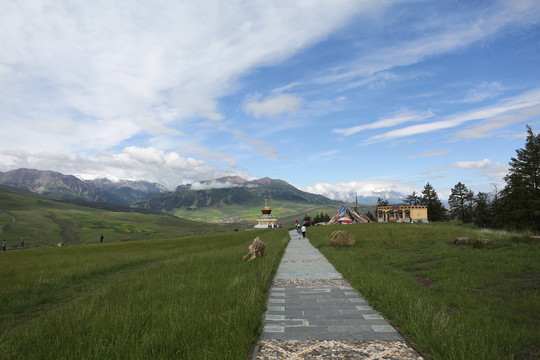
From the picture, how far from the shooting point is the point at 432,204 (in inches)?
3588

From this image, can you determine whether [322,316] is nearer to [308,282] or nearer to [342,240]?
[308,282]

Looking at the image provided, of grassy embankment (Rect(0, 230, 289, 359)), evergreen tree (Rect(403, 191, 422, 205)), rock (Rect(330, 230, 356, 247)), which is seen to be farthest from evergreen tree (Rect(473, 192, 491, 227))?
grassy embankment (Rect(0, 230, 289, 359))

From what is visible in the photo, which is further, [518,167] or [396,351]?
[518,167]

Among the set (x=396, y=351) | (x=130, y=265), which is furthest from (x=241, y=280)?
(x=130, y=265)

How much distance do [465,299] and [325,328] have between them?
4.94 metres

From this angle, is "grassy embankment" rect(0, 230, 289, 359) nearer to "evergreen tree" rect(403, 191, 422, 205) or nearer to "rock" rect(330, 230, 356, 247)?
"rock" rect(330, 230, 356, 247)

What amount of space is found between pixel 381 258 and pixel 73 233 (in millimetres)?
136746

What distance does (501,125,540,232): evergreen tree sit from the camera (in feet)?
164

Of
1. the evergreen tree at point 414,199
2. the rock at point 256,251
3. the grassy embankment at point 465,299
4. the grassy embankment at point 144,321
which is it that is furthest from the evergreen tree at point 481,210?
the grassy embankment at point 144,321

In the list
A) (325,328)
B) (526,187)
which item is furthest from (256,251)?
(526,187)

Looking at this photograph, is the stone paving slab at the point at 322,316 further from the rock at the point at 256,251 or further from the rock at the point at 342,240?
the rock at the point at 342,240

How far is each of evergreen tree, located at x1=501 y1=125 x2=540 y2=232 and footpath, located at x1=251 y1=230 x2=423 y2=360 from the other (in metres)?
60.9

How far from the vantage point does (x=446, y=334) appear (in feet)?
15.2

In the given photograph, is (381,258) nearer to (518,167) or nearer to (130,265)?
(130,265)
